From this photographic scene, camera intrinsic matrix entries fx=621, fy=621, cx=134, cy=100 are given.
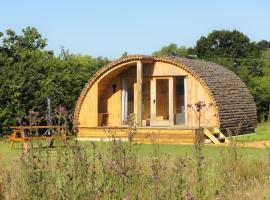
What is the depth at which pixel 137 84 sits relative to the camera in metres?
22.9

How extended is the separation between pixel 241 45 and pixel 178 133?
3842 cm

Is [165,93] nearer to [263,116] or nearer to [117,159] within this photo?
[263,116]

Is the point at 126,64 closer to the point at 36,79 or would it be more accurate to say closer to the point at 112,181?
the point at 36,79

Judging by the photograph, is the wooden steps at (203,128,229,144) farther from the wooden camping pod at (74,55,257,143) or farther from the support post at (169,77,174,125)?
the support post at (169,77,174,125)

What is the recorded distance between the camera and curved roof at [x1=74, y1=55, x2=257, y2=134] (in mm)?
21578

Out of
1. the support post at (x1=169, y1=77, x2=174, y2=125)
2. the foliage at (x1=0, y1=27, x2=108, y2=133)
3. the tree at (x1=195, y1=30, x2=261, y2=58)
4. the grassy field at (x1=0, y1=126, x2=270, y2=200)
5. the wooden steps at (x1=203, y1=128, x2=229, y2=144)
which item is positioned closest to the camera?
the grassy field at (x1=0, y1=126, x2=270, y2=200)

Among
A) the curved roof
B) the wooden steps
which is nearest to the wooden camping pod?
the curved roof

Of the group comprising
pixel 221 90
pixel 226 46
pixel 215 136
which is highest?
pixel 226 46

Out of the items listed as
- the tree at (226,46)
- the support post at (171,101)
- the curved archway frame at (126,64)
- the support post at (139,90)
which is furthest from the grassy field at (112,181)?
the tree at (226,46)

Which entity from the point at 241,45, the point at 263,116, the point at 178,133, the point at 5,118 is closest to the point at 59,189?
the point at 178,133

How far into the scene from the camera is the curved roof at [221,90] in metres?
21.6

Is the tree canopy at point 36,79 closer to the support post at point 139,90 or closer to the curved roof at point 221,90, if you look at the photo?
the curved roof at point 221,90

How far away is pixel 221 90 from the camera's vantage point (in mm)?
22375

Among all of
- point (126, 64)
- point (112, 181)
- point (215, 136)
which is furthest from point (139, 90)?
point (112, 181)
